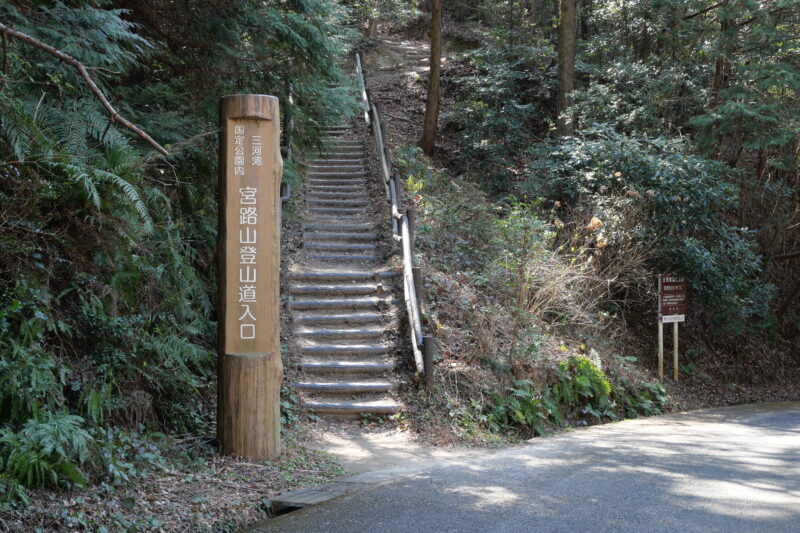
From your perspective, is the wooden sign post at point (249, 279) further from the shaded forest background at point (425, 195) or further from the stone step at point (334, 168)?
the stone step at point (334, 168)

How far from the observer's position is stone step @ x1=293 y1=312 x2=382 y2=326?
9.38 metres

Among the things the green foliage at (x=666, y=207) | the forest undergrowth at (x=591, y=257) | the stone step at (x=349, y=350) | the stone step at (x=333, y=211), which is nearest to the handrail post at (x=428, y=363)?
the forest undergrowth at (x=591, y=257)

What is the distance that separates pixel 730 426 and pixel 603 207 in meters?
4.78

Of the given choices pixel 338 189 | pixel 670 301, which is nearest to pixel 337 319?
pixel 338 189

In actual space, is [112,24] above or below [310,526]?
above

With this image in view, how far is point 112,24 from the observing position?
5.82 metres

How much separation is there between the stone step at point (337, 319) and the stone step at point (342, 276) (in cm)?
94

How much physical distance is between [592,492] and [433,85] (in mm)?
13733

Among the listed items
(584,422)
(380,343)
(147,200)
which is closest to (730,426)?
(584,422)

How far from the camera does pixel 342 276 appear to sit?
33.8ft

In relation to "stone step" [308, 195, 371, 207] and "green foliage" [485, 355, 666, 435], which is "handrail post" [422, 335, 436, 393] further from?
"stone step" [308, 195, 371, 207]

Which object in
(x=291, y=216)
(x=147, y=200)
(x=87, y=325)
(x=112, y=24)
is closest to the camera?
(x=87, y=325)

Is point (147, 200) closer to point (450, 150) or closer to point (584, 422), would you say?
point (584, 422)

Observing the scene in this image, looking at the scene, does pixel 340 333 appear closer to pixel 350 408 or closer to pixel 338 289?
pixel 338 289
